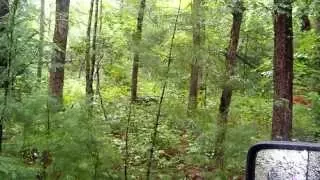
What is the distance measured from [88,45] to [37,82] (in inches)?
210

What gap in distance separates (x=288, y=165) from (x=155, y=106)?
820cm

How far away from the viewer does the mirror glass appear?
3.53ft

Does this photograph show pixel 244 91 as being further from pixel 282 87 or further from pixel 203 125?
pixel 203 125

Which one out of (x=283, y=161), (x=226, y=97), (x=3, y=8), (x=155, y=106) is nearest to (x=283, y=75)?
(x=226, y=97)

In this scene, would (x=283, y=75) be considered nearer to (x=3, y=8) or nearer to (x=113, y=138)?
(x=113, y=138)

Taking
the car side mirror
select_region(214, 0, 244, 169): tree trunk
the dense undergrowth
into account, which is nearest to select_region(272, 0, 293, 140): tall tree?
the dense undergrowth

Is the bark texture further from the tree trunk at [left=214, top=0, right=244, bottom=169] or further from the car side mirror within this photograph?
the car side mirror

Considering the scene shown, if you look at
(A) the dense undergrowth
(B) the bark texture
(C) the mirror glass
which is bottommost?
(A) the dense undergrowth

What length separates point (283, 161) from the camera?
114 centimetres

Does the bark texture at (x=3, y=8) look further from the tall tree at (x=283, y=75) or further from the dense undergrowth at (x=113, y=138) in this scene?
the tall tree at (x=283, y=75)

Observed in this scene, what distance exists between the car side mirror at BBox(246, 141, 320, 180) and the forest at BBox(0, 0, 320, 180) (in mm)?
4131

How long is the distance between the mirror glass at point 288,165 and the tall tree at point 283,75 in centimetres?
760

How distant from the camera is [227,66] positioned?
10336 mm

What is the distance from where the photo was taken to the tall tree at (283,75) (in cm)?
859
